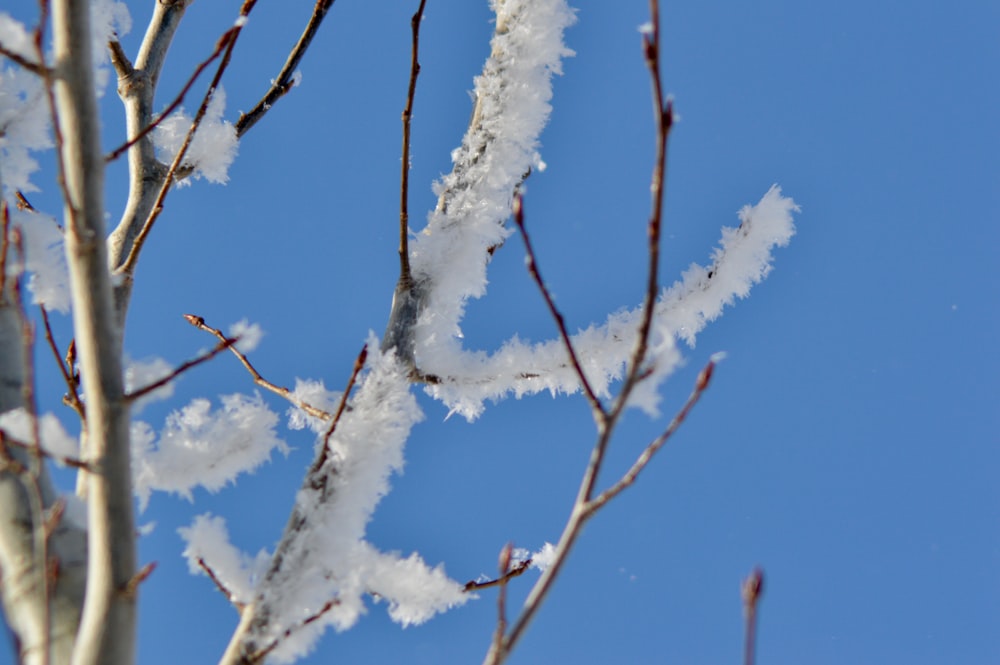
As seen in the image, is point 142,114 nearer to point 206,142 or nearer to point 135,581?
point 206,142

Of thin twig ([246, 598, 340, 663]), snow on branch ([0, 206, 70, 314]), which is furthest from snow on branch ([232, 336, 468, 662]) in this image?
snow on branch ([0, 206, 70, 314])

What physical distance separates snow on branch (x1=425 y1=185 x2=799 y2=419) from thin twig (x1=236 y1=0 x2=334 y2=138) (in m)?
0.75

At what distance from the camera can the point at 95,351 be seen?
1.02m

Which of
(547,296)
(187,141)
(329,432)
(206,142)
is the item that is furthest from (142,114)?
(547,296)

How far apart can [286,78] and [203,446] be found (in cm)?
90

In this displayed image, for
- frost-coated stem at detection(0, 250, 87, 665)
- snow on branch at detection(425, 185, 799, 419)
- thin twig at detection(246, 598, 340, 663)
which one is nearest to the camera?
frost-coated stem at detection(0, 250, 87, 665)

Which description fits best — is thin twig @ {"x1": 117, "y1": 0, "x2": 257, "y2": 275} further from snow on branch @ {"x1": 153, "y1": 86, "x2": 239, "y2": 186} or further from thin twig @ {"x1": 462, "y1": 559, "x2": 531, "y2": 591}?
thin twig @ {"x1": 462, "y1": 559, "x2": 531, "y2": 591}

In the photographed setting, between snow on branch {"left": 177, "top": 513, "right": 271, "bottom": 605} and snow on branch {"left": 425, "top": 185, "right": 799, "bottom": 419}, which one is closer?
snow on branch {"left": 177, "top": 513, "right": 271, "bottom": 605}

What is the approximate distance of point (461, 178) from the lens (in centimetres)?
170

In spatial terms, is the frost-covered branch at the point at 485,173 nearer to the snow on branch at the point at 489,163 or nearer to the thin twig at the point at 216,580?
the snow on branch at the point at 489,163

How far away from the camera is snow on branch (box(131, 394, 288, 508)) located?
1502mm

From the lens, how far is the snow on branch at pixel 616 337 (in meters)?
1.62

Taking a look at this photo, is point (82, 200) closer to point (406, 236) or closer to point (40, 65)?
point (40, 65)

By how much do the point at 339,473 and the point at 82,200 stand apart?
0.59 metres
